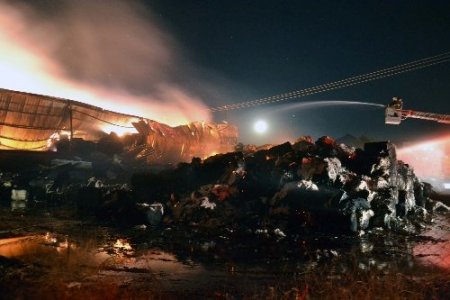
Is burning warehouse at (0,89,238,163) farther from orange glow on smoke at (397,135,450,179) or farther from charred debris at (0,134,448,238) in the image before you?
orange glow on smoke at (397,135,450,179)

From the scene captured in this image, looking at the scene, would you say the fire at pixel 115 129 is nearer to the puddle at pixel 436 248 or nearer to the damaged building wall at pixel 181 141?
the damaged building wall at pixel 181 141

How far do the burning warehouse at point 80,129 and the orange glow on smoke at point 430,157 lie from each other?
1080 inches

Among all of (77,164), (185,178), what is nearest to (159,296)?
(185,178)

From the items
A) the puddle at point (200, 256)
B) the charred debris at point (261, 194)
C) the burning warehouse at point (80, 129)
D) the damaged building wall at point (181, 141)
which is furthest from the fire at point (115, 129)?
the puddle at point (200, 256)

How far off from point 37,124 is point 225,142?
10586mm

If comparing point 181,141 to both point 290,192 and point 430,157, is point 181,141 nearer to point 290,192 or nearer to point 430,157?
point 290,192

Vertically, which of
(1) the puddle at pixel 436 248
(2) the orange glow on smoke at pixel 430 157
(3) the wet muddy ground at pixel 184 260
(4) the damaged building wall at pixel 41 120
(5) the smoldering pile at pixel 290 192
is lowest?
(3) the wet muddy ground at pixel 184 260

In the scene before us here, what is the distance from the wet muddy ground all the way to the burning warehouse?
6.46 metres

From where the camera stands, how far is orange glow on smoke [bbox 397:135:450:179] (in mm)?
37375

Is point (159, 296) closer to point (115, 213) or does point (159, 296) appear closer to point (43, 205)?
point (115, 213)

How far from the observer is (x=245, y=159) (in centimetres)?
1070

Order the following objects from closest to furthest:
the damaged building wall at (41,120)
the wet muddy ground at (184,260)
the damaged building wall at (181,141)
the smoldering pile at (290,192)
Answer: the wet muddy ground at (184,260)
the smoldering pile at (290,192)
the damaged building wall at (41,120)
the damaged building wall at (181,141)

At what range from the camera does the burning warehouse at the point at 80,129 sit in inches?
531

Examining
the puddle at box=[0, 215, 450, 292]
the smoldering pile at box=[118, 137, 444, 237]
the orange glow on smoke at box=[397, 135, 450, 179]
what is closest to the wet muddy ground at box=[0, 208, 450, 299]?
the puddle at box=[0, 215, 450, 292]
